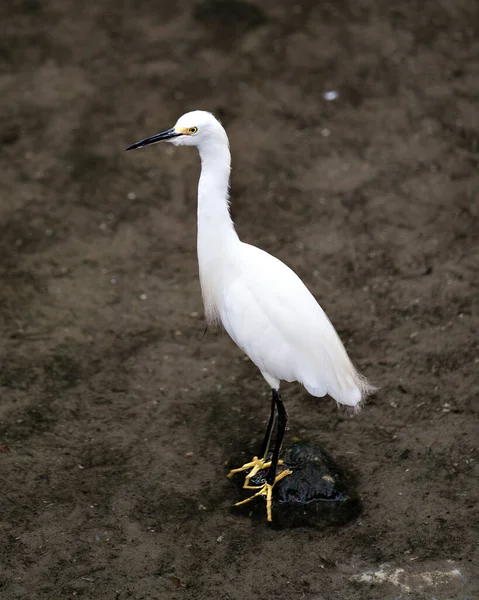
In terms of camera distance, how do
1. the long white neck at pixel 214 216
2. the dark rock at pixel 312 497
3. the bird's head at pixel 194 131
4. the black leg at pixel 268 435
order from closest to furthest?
the bird's head at pixel 194 131 → the long white neck at pixel 214 216 → the dark rock at pixel 312 497 → the black leg at pixel 268 435

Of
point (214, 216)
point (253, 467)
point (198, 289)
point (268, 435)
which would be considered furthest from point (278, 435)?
point (198, 289)

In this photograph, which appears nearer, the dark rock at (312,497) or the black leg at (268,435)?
the dark rock at (312,497)

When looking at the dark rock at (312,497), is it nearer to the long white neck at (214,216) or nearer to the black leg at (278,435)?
the black leg at (278,435)

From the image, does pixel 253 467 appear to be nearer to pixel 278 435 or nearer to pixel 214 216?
pixel 278 435

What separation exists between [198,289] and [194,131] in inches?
78.8

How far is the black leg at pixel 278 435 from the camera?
4.14m

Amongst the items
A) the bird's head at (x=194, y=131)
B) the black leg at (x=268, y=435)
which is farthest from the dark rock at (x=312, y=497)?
the bird's head at (x=194, y=131)

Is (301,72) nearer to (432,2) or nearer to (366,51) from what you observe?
(366,51)

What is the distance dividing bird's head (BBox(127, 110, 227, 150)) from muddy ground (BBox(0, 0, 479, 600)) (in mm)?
1710

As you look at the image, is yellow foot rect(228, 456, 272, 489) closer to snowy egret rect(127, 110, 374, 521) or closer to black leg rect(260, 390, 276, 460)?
black leg rect(260, 390, 276, 460)

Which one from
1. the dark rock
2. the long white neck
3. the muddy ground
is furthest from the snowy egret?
the muddy ground

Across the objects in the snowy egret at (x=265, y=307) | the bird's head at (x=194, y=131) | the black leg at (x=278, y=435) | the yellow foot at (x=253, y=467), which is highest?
the bird's head at (x=194, y=131)

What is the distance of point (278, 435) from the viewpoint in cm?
418

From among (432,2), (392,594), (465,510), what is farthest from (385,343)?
(432,2)
